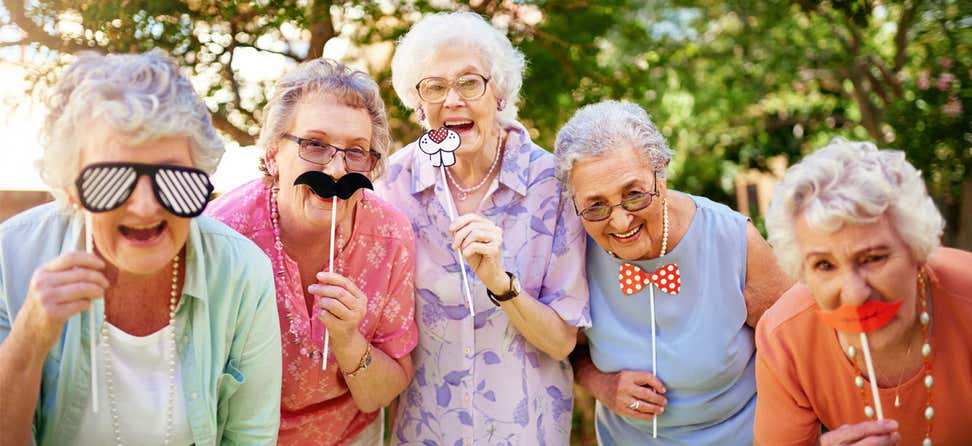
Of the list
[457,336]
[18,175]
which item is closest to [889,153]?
[457,336]

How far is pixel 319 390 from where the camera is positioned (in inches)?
112

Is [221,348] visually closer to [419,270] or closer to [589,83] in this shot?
[419,270]

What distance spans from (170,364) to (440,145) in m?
1.10

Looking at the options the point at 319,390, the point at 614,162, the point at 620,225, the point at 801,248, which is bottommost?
the point at 319,390

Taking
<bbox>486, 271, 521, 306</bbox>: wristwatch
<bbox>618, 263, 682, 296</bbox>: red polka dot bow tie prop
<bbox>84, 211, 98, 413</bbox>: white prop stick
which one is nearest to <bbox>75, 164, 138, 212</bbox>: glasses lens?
<bbox>84, 211, 98, 413</bbox>: white prop stick

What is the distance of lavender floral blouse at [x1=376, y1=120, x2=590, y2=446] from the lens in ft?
9.84

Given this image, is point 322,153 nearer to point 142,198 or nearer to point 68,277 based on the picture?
point 142,198

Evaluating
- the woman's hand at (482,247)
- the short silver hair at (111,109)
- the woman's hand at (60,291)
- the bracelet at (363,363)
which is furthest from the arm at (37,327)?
the woman's hand at (482,247)

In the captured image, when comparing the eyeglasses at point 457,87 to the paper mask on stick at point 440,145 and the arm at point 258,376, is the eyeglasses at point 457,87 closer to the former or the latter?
the paper mask on stick at point 440,145

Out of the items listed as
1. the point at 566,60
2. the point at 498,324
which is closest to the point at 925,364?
the point at 498,324

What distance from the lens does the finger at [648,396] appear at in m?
2.96

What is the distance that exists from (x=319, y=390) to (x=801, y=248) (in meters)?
1.53

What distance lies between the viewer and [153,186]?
2.04 metres

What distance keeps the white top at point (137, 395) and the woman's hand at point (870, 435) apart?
1626 mm
